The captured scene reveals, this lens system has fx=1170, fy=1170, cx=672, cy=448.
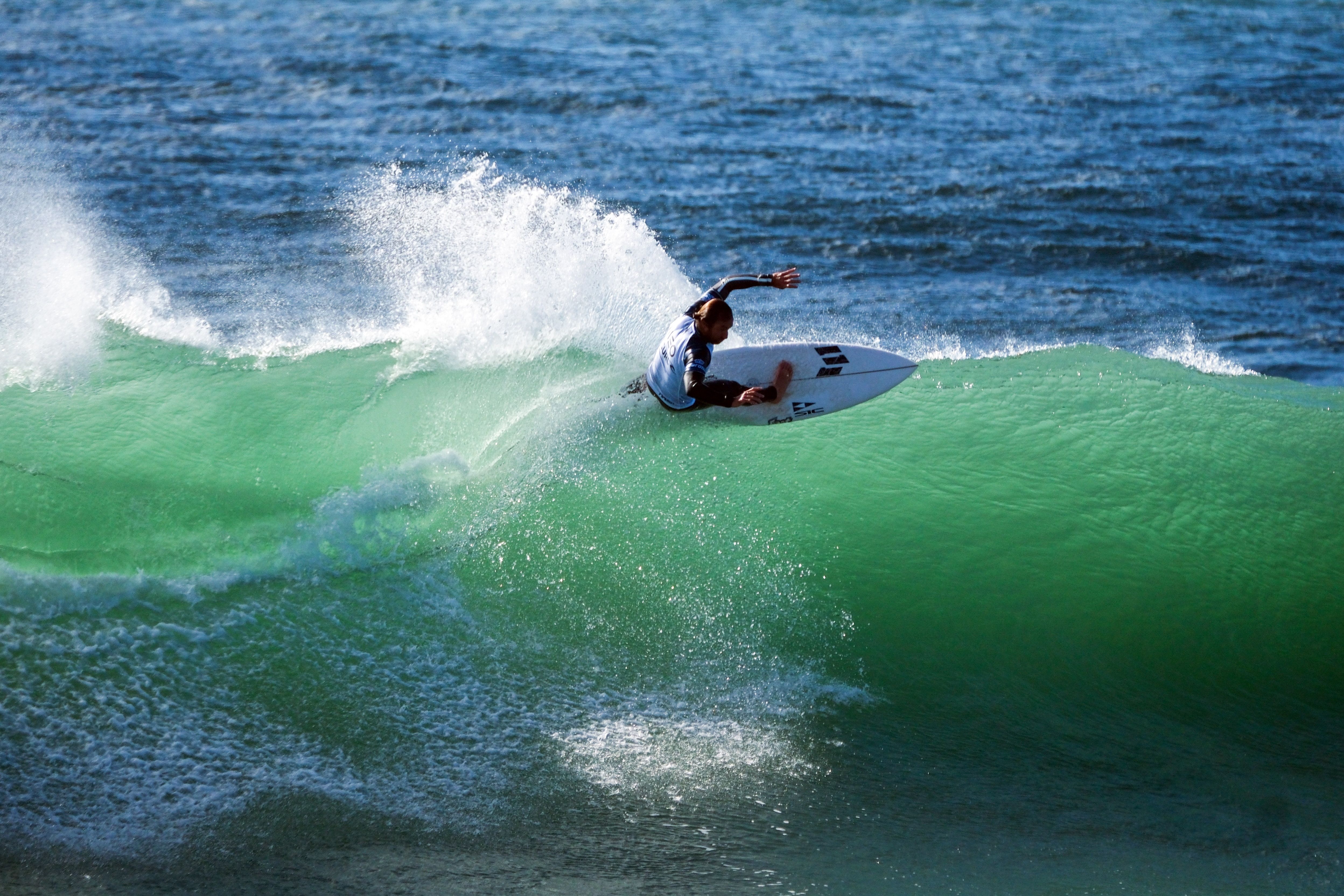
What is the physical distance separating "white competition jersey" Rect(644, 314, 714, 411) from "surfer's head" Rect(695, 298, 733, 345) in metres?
0.05

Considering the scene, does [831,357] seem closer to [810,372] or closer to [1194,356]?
[810,372]

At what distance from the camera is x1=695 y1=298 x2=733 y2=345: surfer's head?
7.27 meters

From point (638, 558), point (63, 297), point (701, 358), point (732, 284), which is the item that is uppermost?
point (732, 284)

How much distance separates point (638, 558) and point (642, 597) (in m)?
0.37

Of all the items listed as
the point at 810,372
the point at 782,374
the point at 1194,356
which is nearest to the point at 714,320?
the point at 782,374

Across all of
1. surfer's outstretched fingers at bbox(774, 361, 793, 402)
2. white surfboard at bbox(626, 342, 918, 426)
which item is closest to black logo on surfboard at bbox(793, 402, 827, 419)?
white surfboard at bbox(626, 342, 918, 426)

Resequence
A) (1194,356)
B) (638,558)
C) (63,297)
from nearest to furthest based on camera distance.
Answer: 1. (638,558)
2. (63,297)
3. (1194,356)

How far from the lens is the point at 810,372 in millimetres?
8164

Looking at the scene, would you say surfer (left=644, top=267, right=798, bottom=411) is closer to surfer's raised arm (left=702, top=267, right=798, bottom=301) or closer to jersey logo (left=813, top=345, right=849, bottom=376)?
surfer's raised arm (left=702, top=267, right=798, bottom=301)

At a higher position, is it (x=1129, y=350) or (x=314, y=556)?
(x=1129, y=350)

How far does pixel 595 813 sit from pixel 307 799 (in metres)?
1.54

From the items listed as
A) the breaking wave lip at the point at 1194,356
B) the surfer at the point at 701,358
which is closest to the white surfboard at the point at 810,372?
the surfer at the point at 701,358

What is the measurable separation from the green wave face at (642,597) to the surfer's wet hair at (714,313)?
46.8 inches

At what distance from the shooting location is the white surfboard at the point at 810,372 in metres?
8.14
